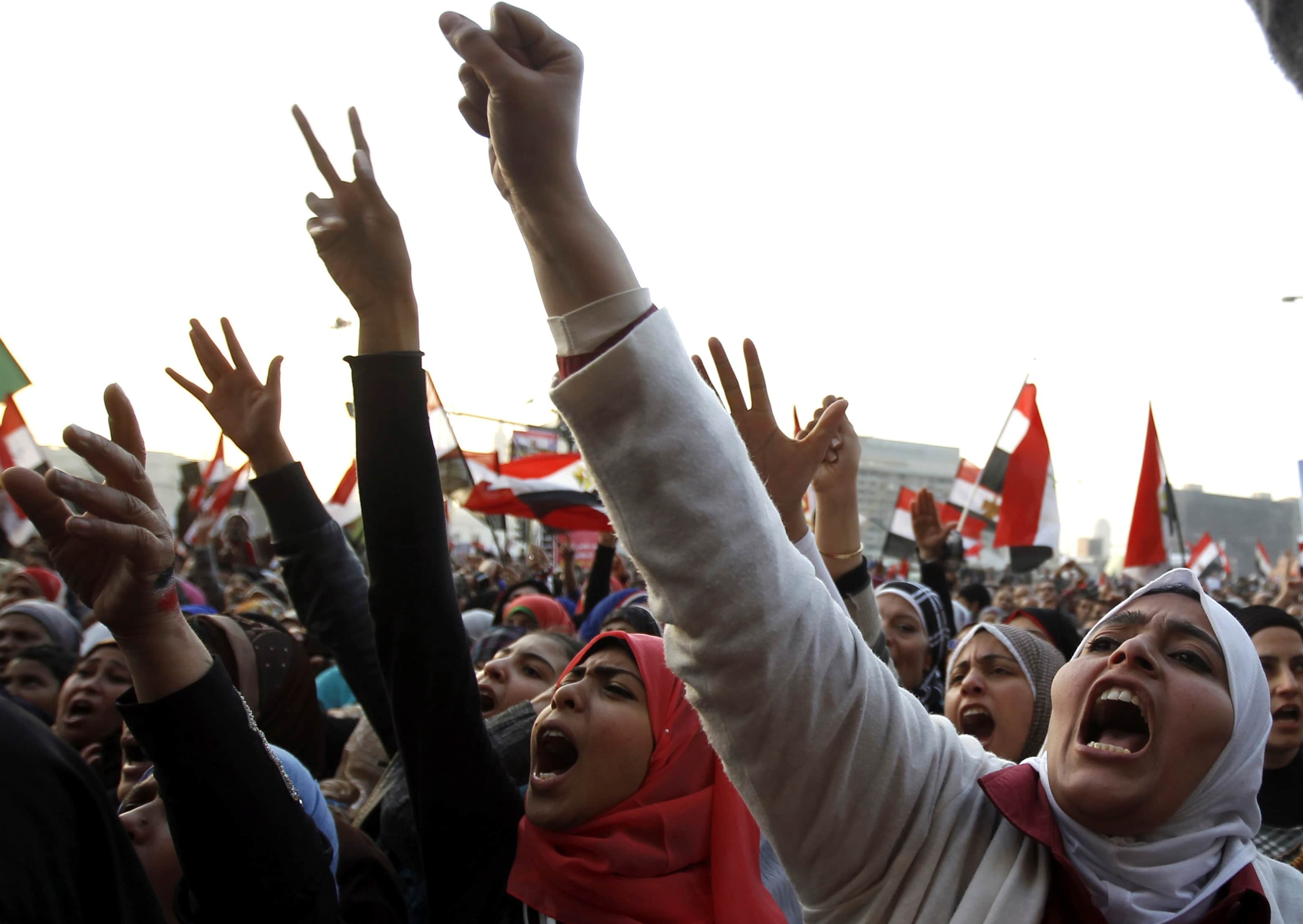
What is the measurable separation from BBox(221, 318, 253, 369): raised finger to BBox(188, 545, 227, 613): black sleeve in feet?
18.4

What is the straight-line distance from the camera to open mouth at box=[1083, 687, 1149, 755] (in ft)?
5.70

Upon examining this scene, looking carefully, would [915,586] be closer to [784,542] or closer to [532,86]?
[784,542]

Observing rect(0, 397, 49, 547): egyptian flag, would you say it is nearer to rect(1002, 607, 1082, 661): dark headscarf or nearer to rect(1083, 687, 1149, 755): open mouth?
rect(1002, 607, 1082, 661): dark headscarf

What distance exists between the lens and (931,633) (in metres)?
4.40

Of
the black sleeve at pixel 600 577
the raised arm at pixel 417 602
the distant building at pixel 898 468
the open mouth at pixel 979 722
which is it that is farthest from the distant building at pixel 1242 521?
the raised arm at pixel 417 602

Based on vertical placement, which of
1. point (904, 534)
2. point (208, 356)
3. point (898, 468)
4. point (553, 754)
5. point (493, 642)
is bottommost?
point (898, 468)

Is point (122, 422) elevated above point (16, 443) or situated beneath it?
elevated above

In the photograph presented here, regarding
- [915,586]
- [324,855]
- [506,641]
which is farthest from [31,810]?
[915,586]

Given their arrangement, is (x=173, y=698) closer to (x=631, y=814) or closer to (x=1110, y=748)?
(x=631, y=814)

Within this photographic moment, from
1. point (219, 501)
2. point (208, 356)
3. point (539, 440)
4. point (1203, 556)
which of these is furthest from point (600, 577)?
point (539, 440)

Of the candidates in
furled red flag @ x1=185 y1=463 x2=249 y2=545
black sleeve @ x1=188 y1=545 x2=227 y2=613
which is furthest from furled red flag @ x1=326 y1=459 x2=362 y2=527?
furled red flag @ x1=185 y1=463 x2=249 y2=545

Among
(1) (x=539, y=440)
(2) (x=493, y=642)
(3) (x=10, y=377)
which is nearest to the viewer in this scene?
(2) (x=493, y=642)

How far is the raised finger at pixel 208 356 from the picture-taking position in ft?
8.61

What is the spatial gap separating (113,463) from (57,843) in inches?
21.8
